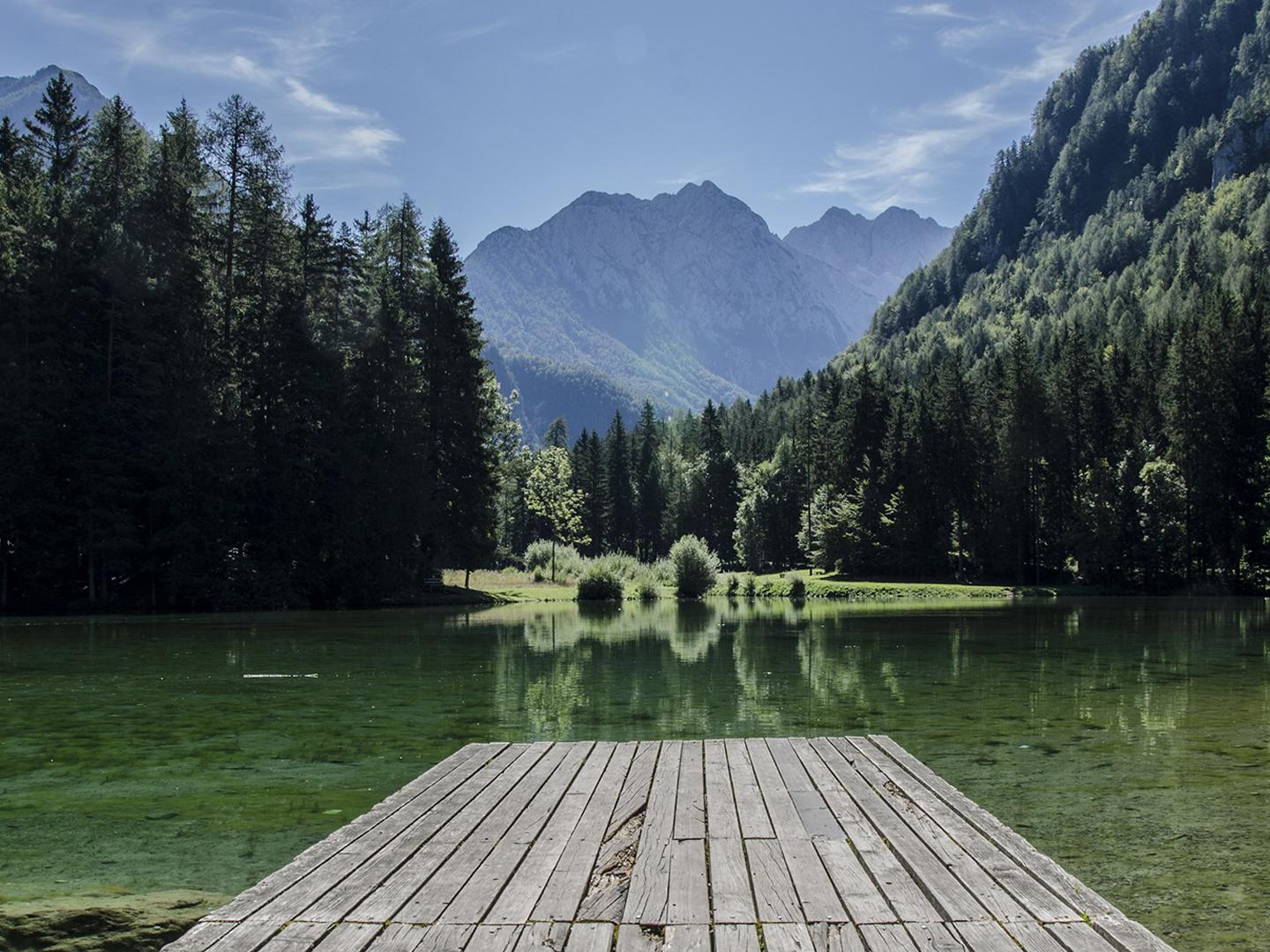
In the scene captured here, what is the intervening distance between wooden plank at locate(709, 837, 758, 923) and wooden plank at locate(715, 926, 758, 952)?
0.30 ft

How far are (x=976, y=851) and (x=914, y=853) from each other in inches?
15.1

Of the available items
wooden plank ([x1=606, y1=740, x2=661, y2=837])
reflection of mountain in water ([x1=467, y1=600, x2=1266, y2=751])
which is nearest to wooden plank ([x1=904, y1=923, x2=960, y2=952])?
wooden plank ([x1=606, y1=740, x2=661, y2=837])

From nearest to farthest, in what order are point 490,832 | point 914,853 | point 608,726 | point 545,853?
point 914,853, point 545,853, point 490,832, point 608,726

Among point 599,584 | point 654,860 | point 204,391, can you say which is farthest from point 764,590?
point 654,860

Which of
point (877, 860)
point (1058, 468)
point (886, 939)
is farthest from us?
point (1058, 468)

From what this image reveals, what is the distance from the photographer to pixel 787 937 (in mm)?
4438

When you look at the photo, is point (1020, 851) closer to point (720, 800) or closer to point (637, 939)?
point (720, 800)

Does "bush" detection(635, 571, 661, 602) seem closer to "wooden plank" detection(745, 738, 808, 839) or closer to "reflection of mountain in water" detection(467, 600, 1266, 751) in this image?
"reflection of mountain in water" detection(467, 600, 1266, 751)

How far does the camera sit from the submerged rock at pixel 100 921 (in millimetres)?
7008

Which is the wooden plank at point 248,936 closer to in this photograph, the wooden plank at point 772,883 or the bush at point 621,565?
the wooden plank at point 772,883

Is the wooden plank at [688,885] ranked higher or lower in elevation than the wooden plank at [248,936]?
higher

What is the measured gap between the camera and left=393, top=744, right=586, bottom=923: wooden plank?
4898 millimetres

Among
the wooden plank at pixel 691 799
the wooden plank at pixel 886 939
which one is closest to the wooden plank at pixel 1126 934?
the wooden plank at pixel 886 939

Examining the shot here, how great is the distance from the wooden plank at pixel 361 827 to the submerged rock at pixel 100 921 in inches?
59.5
